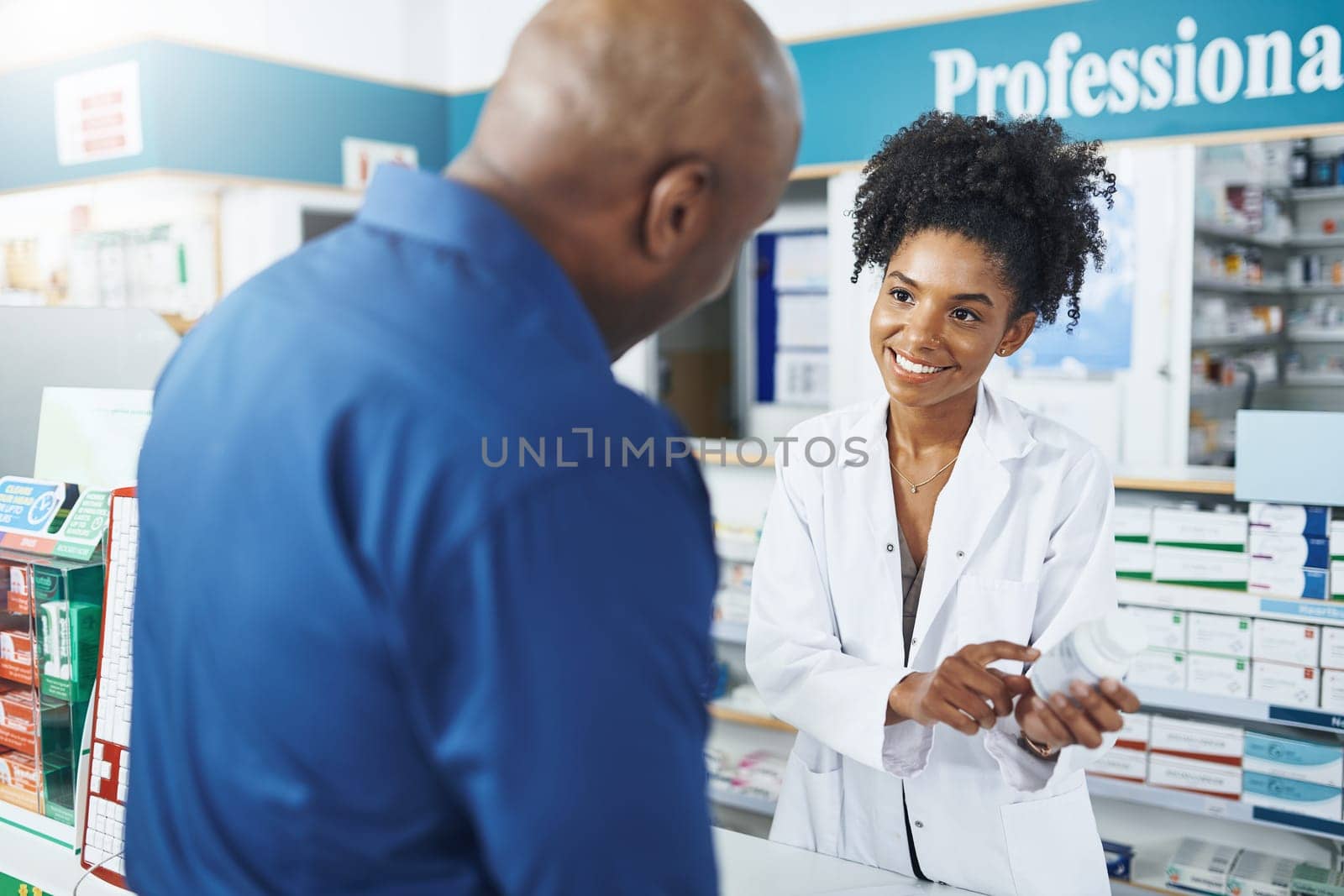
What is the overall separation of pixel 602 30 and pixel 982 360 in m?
1.07

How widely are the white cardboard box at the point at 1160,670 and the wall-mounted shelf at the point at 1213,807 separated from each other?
283 mm

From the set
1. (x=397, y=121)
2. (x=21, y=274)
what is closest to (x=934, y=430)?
(x=397, y=121)

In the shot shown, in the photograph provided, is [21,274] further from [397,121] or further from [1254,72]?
[1254,72]

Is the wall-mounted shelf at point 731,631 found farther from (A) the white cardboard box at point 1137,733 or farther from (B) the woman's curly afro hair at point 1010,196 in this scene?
(B) the woman's curly afro hair at point 1010,196

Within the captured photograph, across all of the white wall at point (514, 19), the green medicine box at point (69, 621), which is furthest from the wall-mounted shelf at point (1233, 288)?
the green medicine box at point (69, 621)

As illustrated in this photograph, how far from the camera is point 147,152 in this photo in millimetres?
4508

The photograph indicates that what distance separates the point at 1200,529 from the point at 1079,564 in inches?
50.5

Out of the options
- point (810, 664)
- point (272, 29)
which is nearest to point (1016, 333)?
point (810, 664)

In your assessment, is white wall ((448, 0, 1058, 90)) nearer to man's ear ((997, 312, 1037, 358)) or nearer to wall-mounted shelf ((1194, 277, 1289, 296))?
wall-mounted shelf ((1194, 277, 1289, 296))

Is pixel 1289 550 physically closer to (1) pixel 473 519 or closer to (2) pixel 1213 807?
(2) pixel 1213 807

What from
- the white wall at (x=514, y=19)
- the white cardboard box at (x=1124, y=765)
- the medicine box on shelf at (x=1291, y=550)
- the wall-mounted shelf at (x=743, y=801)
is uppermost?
the white wall at (x=514, y=19)

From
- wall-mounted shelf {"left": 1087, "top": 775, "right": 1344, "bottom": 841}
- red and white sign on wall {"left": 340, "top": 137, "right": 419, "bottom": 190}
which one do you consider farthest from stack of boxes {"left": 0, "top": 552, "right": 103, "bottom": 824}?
red and white sign on wall {"left": 340, "top": 137, "right": 419, "bottom": 190}

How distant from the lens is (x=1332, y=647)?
2.54m

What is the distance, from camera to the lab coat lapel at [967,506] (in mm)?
1623
